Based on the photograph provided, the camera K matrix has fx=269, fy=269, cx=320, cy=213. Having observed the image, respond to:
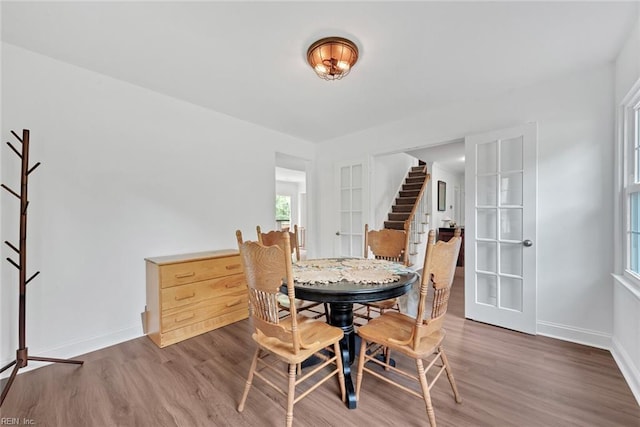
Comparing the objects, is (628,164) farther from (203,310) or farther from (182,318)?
(182,318)

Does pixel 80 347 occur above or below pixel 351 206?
below

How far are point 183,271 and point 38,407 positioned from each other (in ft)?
3.86

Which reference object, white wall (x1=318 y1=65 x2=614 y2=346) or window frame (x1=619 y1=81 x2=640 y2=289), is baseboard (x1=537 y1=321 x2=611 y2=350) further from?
window frame (x1=619 y1=81 x2=640 y2=289)

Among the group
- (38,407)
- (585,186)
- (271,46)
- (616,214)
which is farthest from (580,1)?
(38,407)

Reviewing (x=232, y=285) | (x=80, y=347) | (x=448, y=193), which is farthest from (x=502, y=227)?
(x=448, y=193)

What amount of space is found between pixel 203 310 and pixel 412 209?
4.06 meters

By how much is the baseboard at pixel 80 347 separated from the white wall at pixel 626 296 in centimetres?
382

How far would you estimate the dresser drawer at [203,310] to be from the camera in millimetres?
2420

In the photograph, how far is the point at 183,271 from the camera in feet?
8.29

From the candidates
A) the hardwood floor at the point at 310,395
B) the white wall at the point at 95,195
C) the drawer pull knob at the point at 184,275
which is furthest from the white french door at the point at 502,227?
the white wall at the point at 95,195

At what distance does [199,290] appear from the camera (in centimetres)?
263

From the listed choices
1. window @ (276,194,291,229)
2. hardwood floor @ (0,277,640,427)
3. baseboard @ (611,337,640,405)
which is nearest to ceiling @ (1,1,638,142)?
baseboard @ (611,337,640,405)
